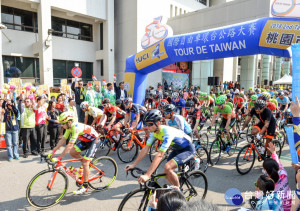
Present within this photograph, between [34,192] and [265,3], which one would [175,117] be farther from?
[265,3]

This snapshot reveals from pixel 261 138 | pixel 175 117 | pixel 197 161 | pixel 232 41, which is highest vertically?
pixel 232 41

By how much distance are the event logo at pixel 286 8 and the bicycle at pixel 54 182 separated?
6.66m

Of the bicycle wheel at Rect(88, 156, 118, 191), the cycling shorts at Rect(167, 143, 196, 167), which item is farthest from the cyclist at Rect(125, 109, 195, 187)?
the bicycle wheel at Rect(88, 156, 118, 191)

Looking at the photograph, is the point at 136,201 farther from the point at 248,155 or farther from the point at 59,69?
the point at 59,69

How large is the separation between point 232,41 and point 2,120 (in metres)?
7.96

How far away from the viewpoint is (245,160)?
550cm

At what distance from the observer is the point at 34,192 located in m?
3.95

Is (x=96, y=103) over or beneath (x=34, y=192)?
over

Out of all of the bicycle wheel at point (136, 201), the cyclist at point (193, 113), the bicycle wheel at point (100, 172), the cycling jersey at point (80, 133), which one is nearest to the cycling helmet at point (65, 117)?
the cycling jersey at point (80, 133)

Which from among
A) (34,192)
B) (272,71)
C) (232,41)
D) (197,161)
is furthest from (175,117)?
(272,71)

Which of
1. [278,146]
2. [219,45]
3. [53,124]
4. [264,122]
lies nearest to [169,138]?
[264,122]

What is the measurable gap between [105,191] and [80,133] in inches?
54.4

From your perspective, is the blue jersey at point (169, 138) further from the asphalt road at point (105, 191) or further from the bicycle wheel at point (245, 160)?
the bicycle wheel at point (245, 160)

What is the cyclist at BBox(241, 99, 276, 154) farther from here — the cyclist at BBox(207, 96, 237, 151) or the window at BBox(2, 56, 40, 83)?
the window at BBox(2, 56, 40, 83)
